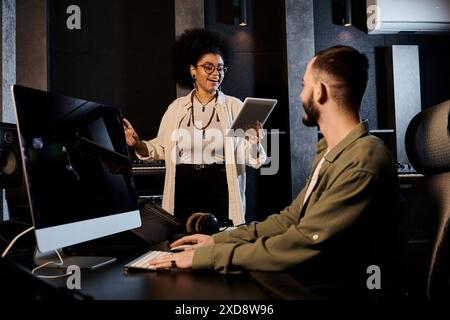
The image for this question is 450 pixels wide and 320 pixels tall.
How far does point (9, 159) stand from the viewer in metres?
1.67

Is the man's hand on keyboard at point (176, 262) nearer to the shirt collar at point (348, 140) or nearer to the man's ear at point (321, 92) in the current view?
the shirt collar at point (348, 140)

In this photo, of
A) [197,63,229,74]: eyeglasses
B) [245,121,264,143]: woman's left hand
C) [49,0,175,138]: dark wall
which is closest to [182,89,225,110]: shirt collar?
[197,63,229,74]: eyeglasses

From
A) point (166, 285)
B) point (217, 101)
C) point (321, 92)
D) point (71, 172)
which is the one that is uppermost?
point (217, 101)

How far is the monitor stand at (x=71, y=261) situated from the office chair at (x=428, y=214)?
908 mm

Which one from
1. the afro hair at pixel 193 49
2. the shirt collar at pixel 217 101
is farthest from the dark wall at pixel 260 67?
the shirt collar at pixel 217 101

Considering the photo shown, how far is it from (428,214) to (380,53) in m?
3.95

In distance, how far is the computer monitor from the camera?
108 cm

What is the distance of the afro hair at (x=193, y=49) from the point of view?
3381 millimetres

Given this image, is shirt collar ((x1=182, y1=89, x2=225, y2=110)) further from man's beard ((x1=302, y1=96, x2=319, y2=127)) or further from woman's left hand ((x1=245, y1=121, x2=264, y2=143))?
man's beard ((x1=302, y1=96, x2=319, y2=127))

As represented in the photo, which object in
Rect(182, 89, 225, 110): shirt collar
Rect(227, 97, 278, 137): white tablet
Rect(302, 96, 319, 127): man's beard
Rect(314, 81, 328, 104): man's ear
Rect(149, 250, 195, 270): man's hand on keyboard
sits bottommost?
Rect(149, 250, 195, 270): man's hand on keyboard

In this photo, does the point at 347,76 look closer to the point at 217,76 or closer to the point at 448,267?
the point at 448,267

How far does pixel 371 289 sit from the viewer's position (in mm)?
1227

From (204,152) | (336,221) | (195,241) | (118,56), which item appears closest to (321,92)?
(336,221)

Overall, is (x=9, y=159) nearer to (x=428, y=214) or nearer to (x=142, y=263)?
(x=142, y=263)
